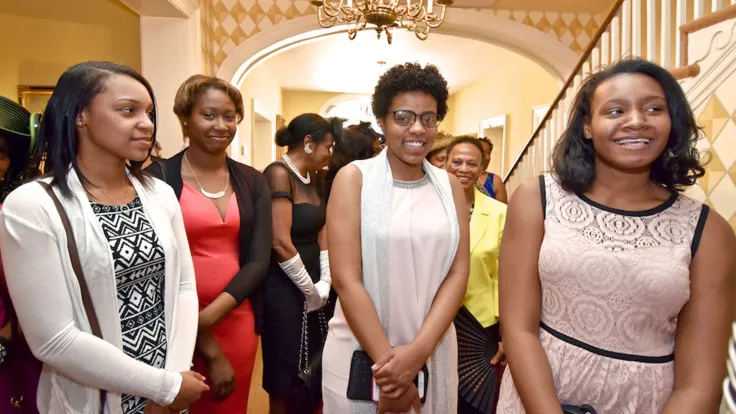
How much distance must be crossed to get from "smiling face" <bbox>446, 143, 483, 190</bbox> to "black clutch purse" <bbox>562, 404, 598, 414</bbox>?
123 centimetres

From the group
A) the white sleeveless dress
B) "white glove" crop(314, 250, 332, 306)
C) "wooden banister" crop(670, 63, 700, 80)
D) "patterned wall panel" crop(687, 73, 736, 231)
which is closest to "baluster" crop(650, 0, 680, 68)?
"wooden banister" crop(670, 63, 700, 80)

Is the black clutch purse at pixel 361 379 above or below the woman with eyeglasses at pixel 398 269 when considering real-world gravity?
below

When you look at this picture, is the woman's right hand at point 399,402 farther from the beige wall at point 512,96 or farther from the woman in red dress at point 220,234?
the beige wall at point 512,96

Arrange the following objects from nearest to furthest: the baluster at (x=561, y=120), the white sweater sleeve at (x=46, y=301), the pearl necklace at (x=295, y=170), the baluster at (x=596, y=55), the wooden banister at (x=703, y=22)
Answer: the white sweater sleeve at (x=46, y=301) < the wooden banister at (x=703, y=22) < the pearl necklace at (x=295, y=170) < the baluster at (x=596, y=55) < the baluster at (x=561, y=120)

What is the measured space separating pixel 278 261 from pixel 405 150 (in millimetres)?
862

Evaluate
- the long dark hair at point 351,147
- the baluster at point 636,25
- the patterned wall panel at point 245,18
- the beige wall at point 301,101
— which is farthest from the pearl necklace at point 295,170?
the beige wall at point 301,101

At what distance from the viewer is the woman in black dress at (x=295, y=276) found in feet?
6.71

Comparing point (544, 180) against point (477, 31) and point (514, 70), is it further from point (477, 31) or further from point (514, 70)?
point (514, 70)

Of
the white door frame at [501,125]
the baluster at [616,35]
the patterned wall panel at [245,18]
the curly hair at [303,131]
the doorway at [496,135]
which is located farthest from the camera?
the doorway at [496,135]

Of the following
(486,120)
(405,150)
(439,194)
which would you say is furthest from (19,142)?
(486,120)

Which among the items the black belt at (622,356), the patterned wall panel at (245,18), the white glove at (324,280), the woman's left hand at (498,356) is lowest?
the woman's left hand at (498,356)

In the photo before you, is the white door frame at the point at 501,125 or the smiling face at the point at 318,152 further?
the white door frame at the point at 501,125

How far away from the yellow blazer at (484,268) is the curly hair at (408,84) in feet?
2.07

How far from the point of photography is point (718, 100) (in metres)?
1.88
